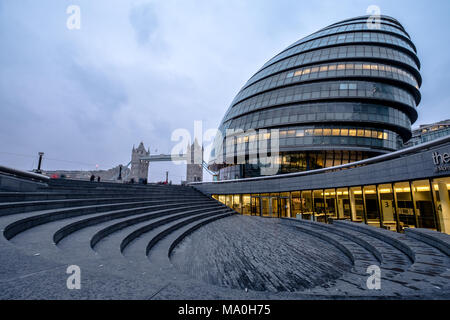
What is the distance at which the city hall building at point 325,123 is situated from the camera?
67.7 ft

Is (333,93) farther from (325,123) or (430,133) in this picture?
(430,133)

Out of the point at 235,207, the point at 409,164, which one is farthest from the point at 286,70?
the point at 409,164

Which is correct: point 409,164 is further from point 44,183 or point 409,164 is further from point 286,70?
point 286,70

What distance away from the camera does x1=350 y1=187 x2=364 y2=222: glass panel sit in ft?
55.7

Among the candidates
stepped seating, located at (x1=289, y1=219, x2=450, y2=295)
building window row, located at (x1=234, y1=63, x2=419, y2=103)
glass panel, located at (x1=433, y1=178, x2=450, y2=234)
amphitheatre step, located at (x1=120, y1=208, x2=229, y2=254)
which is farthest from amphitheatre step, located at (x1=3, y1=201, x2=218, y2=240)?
building window row, located at (x1=234, y1=63, x2=419, y2=103)

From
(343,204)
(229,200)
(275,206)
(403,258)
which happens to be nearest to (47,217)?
(403,258)

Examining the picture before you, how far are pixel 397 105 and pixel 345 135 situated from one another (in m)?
10.4

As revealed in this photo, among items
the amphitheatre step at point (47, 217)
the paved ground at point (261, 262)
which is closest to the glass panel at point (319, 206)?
the paved ground at point (261, 262)

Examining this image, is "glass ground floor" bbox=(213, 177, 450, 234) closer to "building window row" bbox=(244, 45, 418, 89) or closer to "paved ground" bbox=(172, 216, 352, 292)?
"paved ground" bbox=(172, 216, 352, 292)

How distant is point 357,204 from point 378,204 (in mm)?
2107

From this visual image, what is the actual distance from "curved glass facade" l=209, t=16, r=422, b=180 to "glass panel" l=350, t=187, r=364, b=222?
43.4ft

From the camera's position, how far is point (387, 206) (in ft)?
47.9

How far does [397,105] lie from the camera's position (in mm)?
31125

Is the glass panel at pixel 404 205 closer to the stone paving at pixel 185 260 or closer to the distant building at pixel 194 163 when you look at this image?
the stone paving at pixel 185 260
